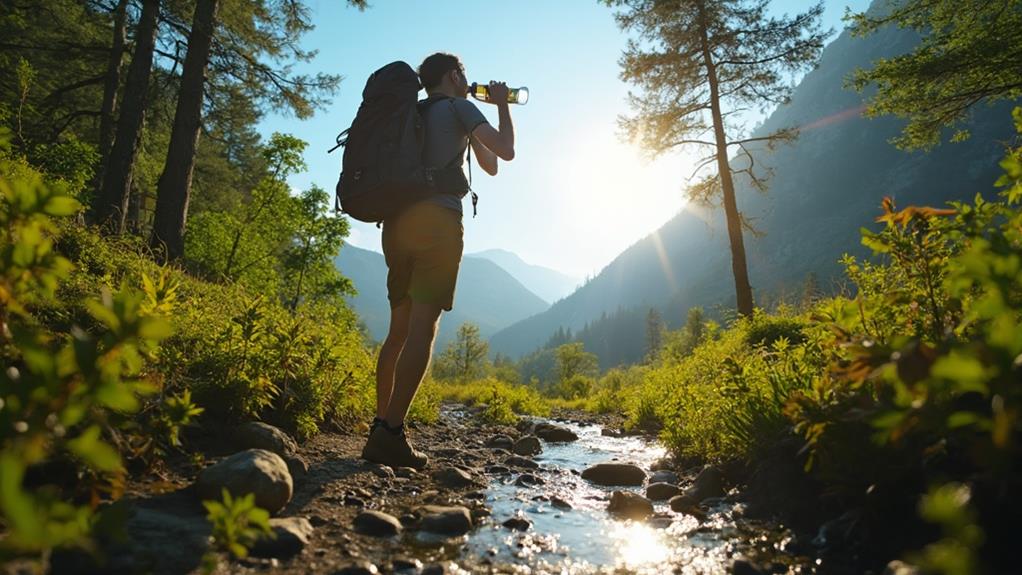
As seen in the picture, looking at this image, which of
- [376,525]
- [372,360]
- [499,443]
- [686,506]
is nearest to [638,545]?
[686,506]

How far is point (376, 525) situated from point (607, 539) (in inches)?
46.5

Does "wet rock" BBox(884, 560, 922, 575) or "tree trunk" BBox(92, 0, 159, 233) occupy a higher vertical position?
"tree trunk" BBox(92, 0, 159, 233)

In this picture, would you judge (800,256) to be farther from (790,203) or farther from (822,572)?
(822,572)

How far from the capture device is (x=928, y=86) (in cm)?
1108

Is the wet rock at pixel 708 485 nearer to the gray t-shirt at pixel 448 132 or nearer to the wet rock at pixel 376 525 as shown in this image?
the wet rock at pixel 376 525

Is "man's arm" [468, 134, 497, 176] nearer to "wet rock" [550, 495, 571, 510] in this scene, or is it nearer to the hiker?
the hiker

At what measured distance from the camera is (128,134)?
Answer: 9258 mm

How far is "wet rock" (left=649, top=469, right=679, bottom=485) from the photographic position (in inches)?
156

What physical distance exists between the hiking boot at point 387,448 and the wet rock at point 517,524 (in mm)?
1252

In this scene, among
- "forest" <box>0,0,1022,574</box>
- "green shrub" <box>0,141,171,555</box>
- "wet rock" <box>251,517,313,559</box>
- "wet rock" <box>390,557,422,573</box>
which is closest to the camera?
"green shrub" <box>0,141,171,555</box>

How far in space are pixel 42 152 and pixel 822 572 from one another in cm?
Result: 1172

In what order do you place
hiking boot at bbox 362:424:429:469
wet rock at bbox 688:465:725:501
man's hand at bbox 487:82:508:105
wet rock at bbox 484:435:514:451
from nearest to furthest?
wet rock at bbox 688:465:725:501 < hiking boot at bbox 362:424:429:469 < man's hand at bbox 487:82:508:105 < wet rock at bbox 484:435:514:451

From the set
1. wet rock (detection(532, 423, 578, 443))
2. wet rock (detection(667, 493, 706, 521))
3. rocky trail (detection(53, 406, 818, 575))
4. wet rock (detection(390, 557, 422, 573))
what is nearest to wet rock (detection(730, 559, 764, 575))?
rocky trail (detection(53, 406, 818, 575))

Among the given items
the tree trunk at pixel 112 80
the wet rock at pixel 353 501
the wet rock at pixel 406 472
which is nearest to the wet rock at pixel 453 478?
the wet rock at pixel 406 472
